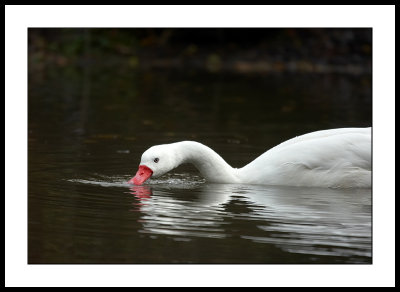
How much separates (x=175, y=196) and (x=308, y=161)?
61.5 inches

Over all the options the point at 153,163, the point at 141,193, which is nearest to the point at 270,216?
the point at 141,193

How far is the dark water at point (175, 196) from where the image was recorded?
6941 mm

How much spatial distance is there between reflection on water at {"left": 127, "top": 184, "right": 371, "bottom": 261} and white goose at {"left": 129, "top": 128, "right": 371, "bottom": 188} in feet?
0.42

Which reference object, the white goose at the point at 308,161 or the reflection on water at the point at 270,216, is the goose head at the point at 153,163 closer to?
the white goose at the point at 308,161

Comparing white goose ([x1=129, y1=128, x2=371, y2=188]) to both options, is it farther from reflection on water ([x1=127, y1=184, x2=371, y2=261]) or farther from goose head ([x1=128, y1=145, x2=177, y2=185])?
reflection on water ([x1=127, y1=184, x2=371, y2=261])

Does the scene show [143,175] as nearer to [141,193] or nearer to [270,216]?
[141,193]

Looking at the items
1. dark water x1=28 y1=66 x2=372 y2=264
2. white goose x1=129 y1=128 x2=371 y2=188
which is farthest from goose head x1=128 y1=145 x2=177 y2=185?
dark water x1=28 y1=66 x2=372 y2=264

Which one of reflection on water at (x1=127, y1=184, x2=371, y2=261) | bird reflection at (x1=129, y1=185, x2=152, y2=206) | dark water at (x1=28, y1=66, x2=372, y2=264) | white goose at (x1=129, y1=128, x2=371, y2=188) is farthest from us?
white goose at (x1=129, y1=128, x2=371, y2=188)

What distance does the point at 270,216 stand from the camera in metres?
8.19

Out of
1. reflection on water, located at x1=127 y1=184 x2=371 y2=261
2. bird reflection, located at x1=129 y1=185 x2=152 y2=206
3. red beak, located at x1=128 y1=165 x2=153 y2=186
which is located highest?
red beak, located at x1=128 y1=165 x2=153 y2=186

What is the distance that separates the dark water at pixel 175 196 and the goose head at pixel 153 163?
5.8 inches

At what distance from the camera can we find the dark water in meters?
6.94

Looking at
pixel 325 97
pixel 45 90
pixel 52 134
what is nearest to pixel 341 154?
pixel 52 134

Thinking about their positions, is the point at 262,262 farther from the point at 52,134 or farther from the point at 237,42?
the point at 237,42
